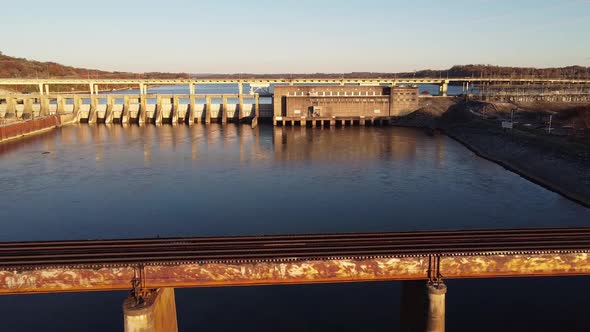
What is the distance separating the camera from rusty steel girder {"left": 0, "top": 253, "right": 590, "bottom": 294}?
29.7 feet

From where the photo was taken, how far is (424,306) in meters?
9.77

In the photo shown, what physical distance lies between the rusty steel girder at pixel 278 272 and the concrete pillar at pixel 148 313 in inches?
13.0

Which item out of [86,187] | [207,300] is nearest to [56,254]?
[207,300]

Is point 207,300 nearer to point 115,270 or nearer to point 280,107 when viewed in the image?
point 115,270

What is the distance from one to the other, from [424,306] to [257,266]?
401 centimetres

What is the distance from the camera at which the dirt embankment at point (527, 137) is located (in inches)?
1072

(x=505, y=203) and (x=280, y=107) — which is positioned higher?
(x=280, y=107)

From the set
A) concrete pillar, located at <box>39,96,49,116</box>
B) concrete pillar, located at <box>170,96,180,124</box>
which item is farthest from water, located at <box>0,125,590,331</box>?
concrete pillar, located at <box>39,96,49,116</box>

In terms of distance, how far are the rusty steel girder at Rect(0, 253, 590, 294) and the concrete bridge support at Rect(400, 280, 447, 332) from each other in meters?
0.38

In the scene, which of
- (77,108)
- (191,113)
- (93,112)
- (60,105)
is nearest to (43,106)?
(60,105)

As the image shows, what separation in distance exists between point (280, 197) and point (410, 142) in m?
24.8

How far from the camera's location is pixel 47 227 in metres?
19.8

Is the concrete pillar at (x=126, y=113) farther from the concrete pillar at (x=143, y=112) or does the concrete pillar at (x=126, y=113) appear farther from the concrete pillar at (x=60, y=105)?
the concrete pillar at (x=60, y=105)

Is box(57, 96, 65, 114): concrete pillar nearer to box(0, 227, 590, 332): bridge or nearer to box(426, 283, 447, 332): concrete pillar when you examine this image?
box(0, 227, 590, 332): bridge
